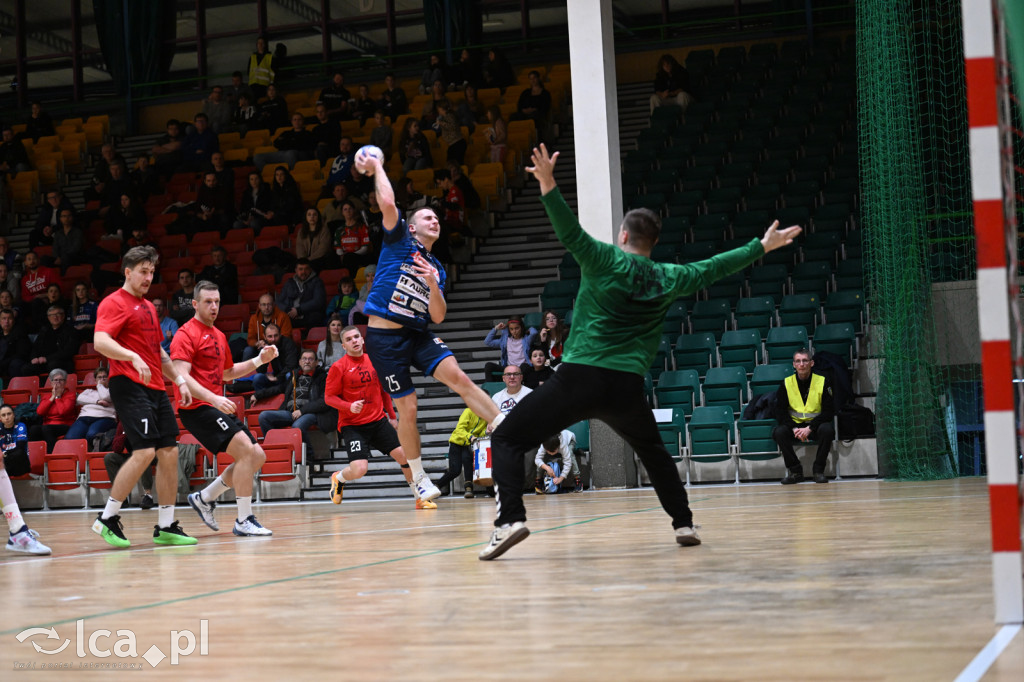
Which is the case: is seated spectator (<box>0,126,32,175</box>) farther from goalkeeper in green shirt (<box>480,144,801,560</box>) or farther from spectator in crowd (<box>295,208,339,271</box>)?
goalkeeper in green shirt (<box>480,144,801,560</box>)

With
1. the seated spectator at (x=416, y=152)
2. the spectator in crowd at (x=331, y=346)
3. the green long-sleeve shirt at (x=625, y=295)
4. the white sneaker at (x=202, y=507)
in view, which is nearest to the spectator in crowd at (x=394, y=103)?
the seated spectator at (x=416, y=152)

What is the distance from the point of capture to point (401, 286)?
8125 mm

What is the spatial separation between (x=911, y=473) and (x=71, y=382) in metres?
11.5

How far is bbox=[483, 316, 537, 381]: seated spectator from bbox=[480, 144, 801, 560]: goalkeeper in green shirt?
9.31m

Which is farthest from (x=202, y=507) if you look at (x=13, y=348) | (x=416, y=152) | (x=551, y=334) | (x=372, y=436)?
(x=416, y=152)

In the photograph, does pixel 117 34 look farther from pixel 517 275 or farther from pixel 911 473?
pixel 911 473

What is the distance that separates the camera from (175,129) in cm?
2252

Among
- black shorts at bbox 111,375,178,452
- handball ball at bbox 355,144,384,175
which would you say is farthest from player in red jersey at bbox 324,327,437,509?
handball ball at bbox 355,144,384,175

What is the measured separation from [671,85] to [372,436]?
456 inches

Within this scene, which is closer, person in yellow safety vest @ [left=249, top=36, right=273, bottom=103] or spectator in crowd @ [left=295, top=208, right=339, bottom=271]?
spectator in crowd @ [left=295, top=208, right=339, bottom=271]

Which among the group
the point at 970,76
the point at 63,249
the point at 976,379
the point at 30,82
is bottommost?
the point at 976,379

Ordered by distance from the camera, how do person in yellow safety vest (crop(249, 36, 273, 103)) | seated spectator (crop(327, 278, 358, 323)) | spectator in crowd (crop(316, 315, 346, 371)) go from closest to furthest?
spectator in crowd (crop(316, 315, 346, 371)) < seated spectator (crop(327, 278, 358, 323)) < person in yellow safety vest (crop(249, 36, 273, 103))

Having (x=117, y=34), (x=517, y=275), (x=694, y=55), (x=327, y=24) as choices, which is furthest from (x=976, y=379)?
(x=117, y=34)

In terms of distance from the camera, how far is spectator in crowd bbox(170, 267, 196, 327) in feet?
Result: 55.4
